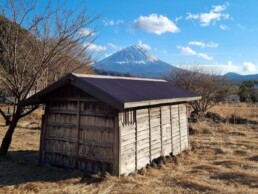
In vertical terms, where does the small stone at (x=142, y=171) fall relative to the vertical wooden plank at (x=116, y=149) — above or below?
Result: below

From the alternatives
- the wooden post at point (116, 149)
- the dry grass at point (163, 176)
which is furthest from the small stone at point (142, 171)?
the wooden post at point (116, 149)

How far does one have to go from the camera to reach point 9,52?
A: 11.0 metres

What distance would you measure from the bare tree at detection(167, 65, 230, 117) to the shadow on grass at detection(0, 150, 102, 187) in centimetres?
1760

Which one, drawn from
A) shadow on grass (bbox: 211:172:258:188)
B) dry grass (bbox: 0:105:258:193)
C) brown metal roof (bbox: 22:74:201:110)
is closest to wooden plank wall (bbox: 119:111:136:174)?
dry grass (bbox: 0:105:258:193)

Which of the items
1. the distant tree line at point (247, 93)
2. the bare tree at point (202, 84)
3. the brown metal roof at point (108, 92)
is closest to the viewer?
the brown metal roof at point (108, 92)

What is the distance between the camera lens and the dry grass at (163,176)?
301 inches

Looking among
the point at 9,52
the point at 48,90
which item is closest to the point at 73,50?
the point at 9,52

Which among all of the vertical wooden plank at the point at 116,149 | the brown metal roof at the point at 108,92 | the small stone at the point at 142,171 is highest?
the brown metal roof at the point at 108,92

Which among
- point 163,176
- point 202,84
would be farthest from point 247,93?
point 163,176

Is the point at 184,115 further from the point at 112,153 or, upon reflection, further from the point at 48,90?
the point at 48,90

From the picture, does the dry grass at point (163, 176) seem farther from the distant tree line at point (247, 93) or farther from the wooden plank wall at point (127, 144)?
the distant tree line at point (247, 93)

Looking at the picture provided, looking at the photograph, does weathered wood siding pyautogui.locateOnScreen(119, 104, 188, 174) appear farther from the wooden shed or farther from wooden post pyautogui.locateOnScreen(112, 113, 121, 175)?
wooden post pyautogui.locateOnScreen(112, 113, 121, 175)

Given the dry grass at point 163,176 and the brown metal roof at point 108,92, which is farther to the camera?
the brown metal roof at point 108,92

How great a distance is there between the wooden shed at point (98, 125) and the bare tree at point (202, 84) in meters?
16.4
